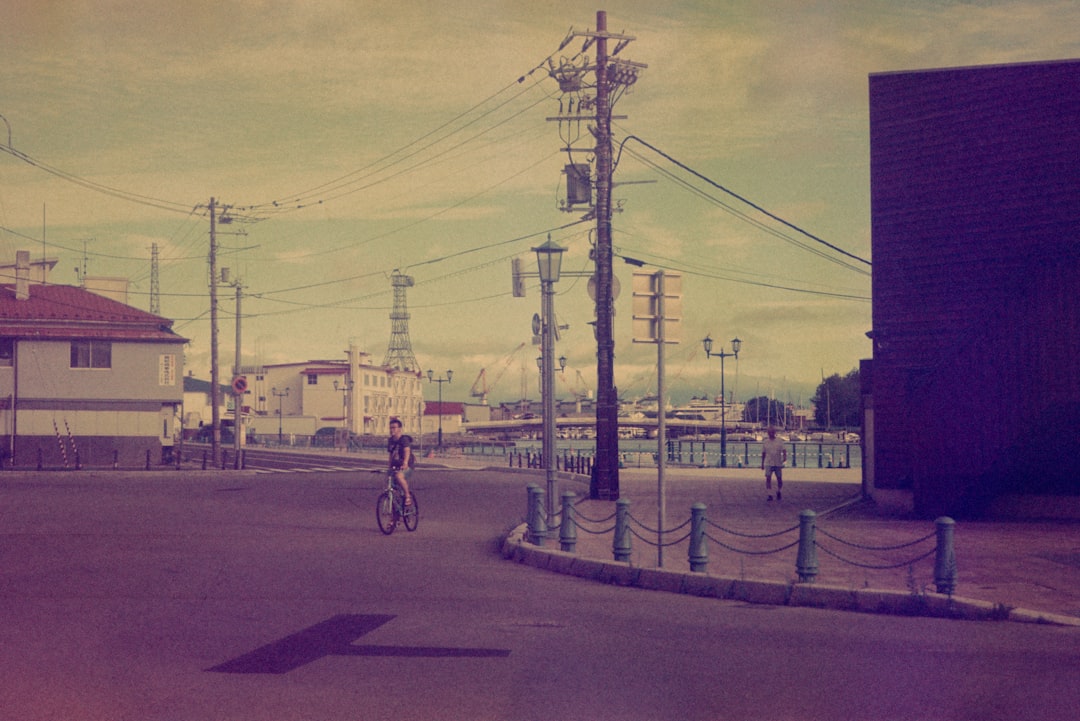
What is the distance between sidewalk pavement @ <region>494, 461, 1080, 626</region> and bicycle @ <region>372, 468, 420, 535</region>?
2.23 m

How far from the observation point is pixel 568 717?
6.25 meters

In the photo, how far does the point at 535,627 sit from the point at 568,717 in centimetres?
329

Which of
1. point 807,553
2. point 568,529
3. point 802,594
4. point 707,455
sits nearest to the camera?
point 802,594

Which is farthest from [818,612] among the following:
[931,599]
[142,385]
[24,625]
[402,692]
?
[142,385]

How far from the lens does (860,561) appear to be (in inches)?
563

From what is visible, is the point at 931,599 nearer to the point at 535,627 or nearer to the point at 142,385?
the point at 535,627

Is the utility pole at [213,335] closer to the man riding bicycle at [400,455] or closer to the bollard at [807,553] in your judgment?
the man riding bicycle at [400,455]

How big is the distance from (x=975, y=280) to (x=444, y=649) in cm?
1597

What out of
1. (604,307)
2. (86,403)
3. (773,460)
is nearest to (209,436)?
(86,403)

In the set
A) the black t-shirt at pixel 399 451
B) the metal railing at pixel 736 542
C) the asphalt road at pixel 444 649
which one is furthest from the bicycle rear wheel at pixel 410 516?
the asphalt road at pixel 444 649

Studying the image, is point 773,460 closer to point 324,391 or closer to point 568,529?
point 568,529

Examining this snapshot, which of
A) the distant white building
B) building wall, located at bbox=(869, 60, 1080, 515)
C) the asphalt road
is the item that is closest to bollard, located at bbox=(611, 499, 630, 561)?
the asphalt road

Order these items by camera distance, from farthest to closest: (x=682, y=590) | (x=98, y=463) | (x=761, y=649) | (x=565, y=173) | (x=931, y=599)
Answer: (x=98, y=463)
(x=565, y=173)
(x=682, y=590)
(x=931, y=599)
(x=761, y=649)

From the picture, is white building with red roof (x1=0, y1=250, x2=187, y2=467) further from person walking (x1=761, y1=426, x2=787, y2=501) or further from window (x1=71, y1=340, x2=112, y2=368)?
person walking (x1=761, y1=426, x2=787, y2=501)
